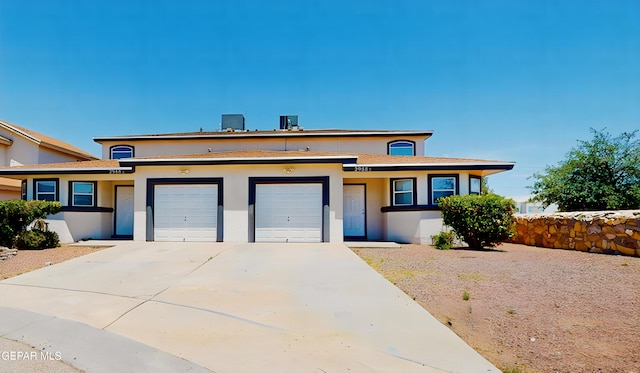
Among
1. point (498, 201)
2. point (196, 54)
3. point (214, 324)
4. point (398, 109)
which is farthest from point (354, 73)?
point (214, 324)

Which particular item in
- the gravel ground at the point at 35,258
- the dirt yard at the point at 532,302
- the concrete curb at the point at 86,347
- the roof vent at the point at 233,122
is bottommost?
the gravel ground at the point at 35,258

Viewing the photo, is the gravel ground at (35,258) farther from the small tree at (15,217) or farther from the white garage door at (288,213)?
the white garage door at (288,213)

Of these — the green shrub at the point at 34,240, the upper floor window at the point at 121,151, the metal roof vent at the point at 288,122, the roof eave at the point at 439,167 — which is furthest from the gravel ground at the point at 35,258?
the metal roof vent at the point at 288,122

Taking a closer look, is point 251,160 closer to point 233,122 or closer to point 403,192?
point 403,192

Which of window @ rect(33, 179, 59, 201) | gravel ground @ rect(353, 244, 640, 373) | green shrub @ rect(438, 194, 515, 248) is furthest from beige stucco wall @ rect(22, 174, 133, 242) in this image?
green shrub @ rect(438, 194, 515, 248)

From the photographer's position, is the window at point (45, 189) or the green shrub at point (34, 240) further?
the window at point (45, 189)

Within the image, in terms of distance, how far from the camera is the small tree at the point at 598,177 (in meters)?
19.6

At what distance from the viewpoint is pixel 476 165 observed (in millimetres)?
14453

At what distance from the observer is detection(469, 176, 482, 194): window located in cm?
1513

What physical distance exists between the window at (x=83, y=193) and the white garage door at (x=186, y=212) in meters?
3.57

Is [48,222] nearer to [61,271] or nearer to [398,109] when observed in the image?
[61,271]

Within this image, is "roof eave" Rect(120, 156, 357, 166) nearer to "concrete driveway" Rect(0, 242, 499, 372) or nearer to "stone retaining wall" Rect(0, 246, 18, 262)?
"stone retaining wall" Rect(0, 246, 18, 262)

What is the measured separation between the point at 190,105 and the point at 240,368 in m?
23.5

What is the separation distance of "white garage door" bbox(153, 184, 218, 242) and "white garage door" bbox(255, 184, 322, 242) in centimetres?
188
